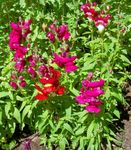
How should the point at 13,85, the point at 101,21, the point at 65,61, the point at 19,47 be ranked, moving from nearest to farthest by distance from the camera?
the point at 65,61, the point at 19,47, the point at 13,85, the point at 101,21

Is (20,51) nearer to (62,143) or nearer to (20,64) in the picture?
(20,64)

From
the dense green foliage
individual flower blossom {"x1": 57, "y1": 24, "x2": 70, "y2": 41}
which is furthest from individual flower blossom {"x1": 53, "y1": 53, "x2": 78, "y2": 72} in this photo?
individual flower blossom {"x1": 57, "y1": 24, "x2": 70, "y2": 41}

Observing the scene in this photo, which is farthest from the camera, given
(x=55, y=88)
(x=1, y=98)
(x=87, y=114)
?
(x=1, y=98)

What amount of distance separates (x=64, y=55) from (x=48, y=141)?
A: 108 centimetres

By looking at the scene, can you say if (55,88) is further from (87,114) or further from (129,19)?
(129,19)

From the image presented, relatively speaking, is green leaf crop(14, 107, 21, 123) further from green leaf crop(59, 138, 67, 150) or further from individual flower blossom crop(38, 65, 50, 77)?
individual flower blossom crop(38, 65, 50, 77)

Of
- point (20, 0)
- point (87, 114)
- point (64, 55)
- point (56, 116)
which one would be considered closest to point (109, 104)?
point (87, 114)

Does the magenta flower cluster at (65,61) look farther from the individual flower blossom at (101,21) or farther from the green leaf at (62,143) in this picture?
the green leaf at (62,143)

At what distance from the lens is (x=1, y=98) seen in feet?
14.1

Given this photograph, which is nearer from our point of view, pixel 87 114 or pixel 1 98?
pixel 87 114

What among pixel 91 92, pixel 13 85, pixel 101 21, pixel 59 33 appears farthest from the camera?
pixel 101 21

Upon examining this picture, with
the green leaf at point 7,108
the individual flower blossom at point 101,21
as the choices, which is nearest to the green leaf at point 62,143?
the green leaf at point 7,108

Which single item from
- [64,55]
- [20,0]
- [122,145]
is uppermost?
[20,0]

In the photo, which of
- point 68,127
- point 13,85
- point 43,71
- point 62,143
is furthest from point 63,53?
point 62,143
